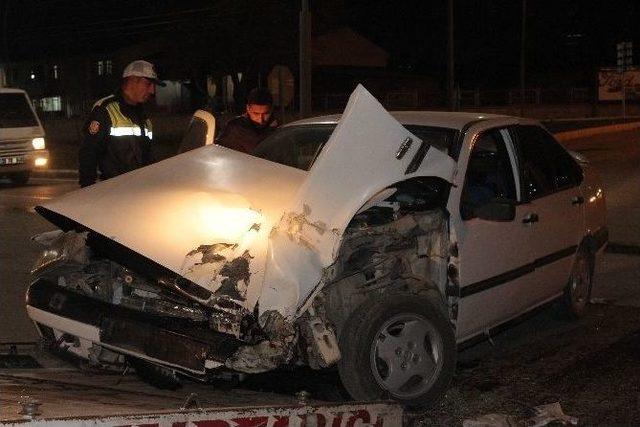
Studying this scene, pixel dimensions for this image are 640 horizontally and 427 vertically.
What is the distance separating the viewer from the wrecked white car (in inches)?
190

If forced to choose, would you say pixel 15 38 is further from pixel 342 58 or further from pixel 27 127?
pixel 27 127

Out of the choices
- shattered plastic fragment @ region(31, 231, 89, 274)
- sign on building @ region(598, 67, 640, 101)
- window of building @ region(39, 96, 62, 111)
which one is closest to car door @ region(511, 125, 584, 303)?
shattered plastic fragment @ region(31, 231, 89, 274)

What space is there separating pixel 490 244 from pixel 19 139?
14943 mm

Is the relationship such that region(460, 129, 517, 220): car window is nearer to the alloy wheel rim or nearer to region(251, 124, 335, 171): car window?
region(251, 124, 335, 171): car window

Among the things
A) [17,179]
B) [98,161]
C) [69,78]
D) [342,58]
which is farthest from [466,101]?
[98,161]

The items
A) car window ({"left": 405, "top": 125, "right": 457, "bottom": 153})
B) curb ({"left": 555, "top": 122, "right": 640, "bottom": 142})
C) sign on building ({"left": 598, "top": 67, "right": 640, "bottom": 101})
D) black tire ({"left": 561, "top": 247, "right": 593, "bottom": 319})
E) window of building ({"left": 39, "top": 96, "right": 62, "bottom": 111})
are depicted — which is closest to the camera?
car window ({"left": 405, "top": 125, "right": 457, "bottom": 153})

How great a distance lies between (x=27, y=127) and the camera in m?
19.6

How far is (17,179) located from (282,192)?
51.2 feet

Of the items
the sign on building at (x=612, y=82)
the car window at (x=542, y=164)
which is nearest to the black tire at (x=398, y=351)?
the car window at (x=542, y=164)

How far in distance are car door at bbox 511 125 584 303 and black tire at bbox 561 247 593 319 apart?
190 millimetres

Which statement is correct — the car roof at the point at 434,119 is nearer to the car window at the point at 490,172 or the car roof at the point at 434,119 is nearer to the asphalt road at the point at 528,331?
the car window at the point at 490,172

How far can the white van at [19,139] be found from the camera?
1908cm

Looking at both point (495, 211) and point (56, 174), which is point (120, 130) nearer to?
point (495, 211)

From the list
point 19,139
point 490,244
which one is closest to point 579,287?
point 490,244
